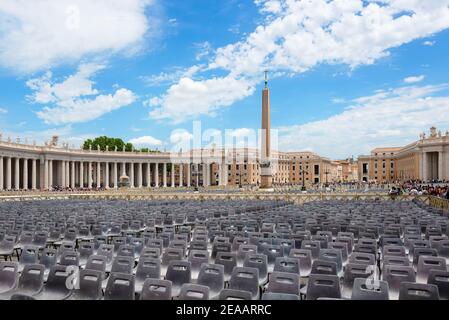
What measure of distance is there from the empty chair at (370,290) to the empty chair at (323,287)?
0.35m

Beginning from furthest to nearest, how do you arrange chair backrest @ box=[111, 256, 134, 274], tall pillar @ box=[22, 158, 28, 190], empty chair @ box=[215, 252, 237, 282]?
1. tall pillar @ box=[22, 158, 28, 190]
2. empty chair @ box=[215, 252, 237, 282]
3. chair backrest @ box=[111, 256, 134, 274]

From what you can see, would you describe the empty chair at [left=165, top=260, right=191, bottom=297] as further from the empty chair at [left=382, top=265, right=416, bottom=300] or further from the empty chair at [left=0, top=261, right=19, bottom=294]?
the empty chair at [left=382, top=265, right=416, bottom=300]

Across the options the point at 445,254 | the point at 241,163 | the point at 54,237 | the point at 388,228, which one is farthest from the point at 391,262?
the point at 241,163

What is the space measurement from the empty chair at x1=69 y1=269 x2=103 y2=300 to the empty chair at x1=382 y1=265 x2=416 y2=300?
16.4 feet

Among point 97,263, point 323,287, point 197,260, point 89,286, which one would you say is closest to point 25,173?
point 97,263

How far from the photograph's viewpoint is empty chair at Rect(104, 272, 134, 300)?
21.2 ft

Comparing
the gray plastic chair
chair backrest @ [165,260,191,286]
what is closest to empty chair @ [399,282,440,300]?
the gray plastic chair

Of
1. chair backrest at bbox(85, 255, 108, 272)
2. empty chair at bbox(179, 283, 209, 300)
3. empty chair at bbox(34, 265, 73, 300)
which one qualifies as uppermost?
empty chair at bbox(179, 283, 209, 300)

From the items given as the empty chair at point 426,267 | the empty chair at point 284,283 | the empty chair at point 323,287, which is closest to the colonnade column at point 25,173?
the empty chair at point 284,283

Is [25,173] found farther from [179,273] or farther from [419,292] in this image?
[419,292]

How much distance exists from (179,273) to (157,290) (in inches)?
57.5

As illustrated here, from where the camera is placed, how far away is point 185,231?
42.5 feet

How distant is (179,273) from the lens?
7.43 m
